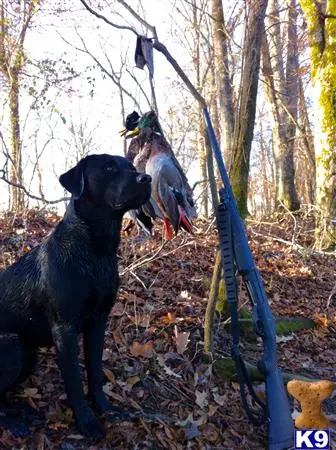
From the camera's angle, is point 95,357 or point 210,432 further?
point 210,432

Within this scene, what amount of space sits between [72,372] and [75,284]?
21.2 inches

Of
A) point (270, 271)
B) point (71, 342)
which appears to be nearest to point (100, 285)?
point (71, 342)

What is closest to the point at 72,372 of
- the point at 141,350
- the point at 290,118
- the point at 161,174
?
the point at 141,350

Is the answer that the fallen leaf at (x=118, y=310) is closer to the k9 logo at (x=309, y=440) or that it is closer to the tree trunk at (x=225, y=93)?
the k9 logo at (x=309, y=440)

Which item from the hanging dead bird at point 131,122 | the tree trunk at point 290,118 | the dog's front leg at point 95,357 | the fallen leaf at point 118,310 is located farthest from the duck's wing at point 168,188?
the tree trunk at point 290,118

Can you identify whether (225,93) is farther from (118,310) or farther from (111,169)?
(111,169)

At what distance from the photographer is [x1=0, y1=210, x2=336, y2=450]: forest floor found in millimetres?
3141

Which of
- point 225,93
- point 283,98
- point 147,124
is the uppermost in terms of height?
point 283,98

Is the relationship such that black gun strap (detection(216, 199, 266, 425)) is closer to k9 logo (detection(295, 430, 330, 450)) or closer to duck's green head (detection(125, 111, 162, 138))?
k9 logo (detection(295, 430, 330, 450))

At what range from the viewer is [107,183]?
282 cm

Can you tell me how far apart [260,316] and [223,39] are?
10355 millimetres

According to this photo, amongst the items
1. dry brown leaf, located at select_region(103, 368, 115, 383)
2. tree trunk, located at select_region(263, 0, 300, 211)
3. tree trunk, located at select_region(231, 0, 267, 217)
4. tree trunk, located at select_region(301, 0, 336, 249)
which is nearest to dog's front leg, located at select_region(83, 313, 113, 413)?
dry brown leaf, located at select_region(103, 368, 115, 383)

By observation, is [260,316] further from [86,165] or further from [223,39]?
[223,39]

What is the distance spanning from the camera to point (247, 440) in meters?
3.34
